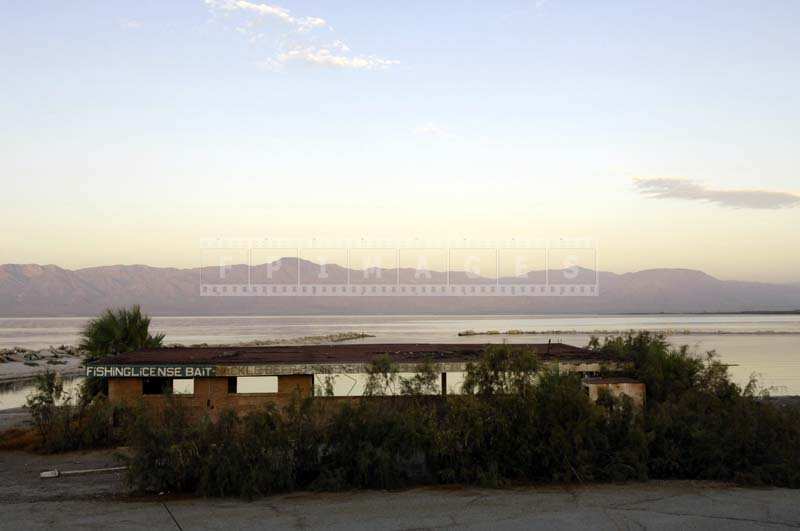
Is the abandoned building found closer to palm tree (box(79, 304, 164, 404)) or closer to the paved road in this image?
the paved road

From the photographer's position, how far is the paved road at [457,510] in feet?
36.3

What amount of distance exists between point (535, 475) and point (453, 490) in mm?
1693

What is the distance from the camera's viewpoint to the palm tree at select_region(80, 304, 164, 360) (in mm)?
26859

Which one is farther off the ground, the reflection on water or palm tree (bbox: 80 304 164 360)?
palm tree (bbox: 80 304 164 360)

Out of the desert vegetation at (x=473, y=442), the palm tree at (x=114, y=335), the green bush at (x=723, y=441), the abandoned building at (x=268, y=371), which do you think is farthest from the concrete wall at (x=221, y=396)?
the green bush at (x=723, y=441)

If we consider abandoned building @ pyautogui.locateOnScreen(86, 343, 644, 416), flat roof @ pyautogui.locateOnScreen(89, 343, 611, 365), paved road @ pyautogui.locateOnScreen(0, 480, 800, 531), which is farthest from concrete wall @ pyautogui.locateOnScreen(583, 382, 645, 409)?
paved road @ pyautogui.locateOnScreen(0, 480, 800, 531)

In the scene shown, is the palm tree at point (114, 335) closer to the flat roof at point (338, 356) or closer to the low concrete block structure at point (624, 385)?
the flat roof at point (338, 356)

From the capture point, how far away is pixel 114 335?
2691cm

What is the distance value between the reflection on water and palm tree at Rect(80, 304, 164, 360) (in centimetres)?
390

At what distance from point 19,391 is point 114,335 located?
565 inches

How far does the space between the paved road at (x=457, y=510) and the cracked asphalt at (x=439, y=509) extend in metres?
0.02

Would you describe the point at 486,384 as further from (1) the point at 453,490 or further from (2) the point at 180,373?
(2) the point at 180,373

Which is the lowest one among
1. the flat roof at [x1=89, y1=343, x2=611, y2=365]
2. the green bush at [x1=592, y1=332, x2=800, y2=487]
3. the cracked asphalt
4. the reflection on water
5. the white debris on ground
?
the white debris on ground

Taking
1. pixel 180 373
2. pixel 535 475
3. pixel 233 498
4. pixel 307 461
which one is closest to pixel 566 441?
pixel 535 475
